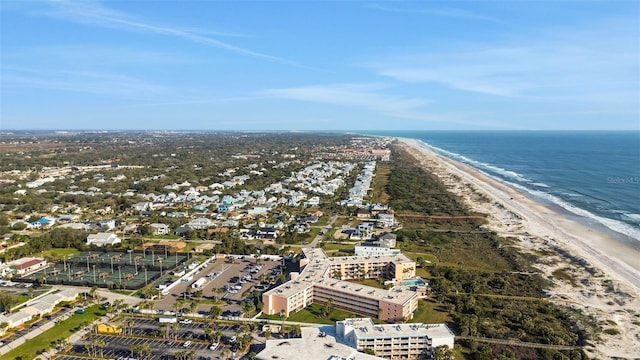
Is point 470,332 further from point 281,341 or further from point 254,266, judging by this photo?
point 254,266

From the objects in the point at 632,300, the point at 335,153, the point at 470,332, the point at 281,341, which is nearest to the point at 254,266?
the point at 281,341

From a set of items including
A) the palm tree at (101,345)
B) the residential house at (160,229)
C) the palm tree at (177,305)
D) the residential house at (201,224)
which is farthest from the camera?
the residential house at (201,224)

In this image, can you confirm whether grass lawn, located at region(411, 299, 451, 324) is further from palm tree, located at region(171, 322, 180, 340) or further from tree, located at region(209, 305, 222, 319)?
palm tree, located at region(171, 322, 180, 340)

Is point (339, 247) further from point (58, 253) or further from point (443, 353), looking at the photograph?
point (58, 253)

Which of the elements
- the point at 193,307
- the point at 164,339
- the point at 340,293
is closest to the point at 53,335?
the point at 164,339

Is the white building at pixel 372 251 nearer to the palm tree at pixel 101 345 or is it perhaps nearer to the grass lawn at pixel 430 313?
the grass lawn at pixel 430 313

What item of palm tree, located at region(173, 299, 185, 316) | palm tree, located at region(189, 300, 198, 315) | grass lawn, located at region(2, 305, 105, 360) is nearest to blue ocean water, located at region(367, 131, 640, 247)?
palm tree, located at region(189, 300, 198, 315)

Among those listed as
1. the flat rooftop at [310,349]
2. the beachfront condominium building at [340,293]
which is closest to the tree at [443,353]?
the flat rooftop at [310,349]
